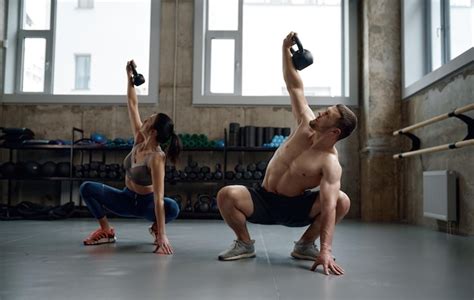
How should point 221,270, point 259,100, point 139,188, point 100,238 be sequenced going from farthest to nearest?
point 259,100 < point 100,238 < point 139,188 < point 221,270

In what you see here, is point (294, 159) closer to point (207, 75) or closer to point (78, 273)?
point (78, 273)

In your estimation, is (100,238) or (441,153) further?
(441,153)

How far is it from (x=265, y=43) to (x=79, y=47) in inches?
104

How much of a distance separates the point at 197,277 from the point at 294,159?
30.9 inches

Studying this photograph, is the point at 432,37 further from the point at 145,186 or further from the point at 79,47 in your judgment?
the point at 79,47

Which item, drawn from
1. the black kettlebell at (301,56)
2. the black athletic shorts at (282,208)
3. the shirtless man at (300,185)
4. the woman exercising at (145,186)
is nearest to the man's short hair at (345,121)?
the shirtless man at (300,185)

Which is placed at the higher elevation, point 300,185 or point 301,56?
point 301,56

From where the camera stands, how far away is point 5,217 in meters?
5.07

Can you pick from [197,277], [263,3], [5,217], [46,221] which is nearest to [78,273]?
[197,277]

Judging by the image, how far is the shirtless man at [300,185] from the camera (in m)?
2.16

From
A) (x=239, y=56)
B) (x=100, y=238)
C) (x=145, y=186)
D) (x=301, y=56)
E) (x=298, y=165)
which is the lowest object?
(x=100, y=238)

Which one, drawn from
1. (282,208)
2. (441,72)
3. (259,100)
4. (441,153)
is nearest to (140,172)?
(282,208)

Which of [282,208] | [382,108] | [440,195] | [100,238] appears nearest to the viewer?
[282,208]

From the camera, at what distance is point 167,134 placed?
9.10ft
